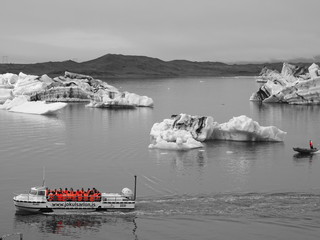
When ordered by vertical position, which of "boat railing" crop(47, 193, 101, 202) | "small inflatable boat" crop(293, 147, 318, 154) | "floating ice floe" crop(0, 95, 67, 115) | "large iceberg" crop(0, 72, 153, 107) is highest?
"large iceberg" crop(0, 72, 153, 107)

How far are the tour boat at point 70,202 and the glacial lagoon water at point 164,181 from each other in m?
0.61

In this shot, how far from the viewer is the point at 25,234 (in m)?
35.2

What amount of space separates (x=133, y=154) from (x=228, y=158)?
1018cm

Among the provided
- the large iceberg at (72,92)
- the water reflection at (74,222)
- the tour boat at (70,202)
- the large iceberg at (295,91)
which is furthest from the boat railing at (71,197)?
the large iceberg at (295,91)

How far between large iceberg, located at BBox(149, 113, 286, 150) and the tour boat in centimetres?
2439

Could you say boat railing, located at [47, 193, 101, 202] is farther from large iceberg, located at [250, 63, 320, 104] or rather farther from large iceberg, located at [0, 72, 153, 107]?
large iceberg, located at [250, 63, 320, 104]

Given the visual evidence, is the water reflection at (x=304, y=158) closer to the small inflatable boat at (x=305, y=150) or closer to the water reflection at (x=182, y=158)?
→ the small inflatable boat at (x=305, y=150)

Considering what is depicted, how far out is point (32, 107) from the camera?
9688cm

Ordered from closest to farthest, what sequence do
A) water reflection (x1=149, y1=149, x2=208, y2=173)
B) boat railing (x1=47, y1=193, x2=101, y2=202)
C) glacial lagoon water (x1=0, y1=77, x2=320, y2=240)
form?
glacial lagoon water (x1=0, y1=77, x2=320, y2=240)
boat railing (x1=47, y1=193, x2=101, y2=202)
water reflection (x1=149, y1=149, x2=208, y2=173)

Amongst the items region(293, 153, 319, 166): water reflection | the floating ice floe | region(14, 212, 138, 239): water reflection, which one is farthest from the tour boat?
the floating ice floe

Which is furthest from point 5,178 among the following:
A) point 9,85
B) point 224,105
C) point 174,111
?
point 9,85

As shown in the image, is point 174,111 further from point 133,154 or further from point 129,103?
point 133,154

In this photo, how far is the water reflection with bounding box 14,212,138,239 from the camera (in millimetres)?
36031

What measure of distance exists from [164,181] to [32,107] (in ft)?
183
